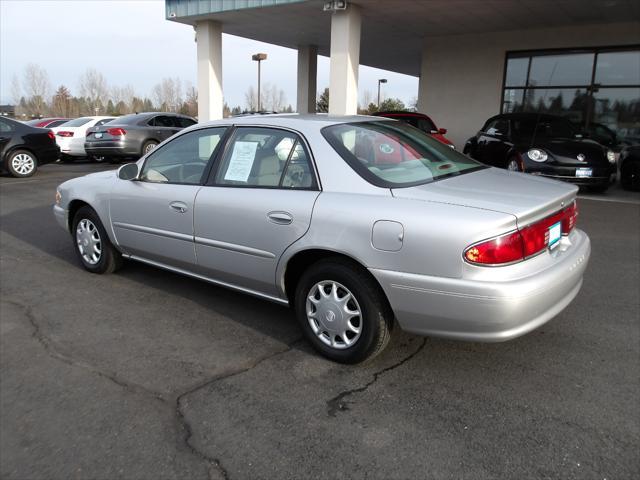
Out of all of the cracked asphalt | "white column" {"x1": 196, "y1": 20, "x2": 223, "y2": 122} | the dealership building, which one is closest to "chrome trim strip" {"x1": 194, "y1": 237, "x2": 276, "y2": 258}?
the cracked asphalt

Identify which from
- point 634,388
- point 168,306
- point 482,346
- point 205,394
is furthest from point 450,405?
point 168,306

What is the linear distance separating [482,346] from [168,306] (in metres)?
2.47

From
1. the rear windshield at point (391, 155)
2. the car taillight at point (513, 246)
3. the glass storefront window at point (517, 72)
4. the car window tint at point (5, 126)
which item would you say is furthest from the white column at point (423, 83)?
the car taillight at point (513, 246)

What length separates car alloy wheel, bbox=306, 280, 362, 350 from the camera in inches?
127

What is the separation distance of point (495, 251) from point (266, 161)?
1717 mm

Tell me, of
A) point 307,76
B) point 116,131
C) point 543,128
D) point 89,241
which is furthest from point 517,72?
point 89,241

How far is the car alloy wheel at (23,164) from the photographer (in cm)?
1223

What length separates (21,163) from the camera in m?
12.4

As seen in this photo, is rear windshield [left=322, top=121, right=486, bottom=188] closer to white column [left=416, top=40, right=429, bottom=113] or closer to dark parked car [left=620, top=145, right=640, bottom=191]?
dark parked car [left=620, top=145, right=640, bottom=191]

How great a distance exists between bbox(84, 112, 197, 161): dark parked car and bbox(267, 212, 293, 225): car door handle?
12.0 metres

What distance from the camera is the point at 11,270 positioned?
17.4 feet

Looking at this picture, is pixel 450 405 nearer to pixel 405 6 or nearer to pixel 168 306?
pixel 168 306

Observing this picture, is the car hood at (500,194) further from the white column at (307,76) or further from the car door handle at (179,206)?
the white column at (307,76)

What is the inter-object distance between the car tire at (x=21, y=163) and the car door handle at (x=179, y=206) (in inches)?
394
